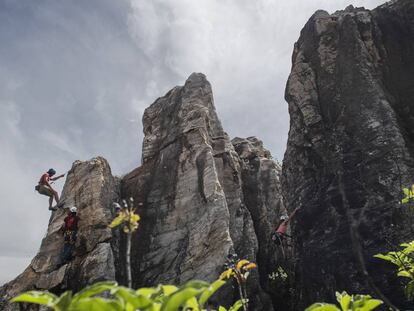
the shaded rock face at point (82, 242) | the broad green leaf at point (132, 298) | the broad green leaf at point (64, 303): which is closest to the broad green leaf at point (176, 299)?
the broad green leaf at point (132, 298)

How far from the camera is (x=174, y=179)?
31734 millimetres

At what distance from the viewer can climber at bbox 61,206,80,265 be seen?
26.6m

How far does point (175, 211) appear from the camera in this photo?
99.1ft

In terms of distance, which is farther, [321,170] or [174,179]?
[174,179]

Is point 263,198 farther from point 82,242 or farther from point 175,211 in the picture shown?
point 82,242

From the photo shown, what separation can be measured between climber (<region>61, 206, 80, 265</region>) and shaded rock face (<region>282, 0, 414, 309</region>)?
1453 cm

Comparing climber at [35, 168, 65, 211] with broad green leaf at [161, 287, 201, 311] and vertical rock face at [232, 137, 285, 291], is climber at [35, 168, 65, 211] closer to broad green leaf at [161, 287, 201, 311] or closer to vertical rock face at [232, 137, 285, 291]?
vertical rock face at [232, 137, 285, 291]

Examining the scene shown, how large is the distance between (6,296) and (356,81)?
2539 cm

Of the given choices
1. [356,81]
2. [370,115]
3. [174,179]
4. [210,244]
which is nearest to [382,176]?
[370,115]

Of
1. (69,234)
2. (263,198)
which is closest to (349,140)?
(69,234)

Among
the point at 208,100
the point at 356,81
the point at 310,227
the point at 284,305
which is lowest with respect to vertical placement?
the point at 284,305

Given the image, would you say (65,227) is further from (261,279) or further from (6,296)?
(261,279)

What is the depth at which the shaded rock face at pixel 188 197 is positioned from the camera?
1083 inches

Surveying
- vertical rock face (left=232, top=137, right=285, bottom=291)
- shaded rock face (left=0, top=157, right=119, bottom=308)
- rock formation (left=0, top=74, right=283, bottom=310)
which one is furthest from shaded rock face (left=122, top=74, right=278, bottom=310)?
shaded rock face (left=0, top=157, right=119, bottom=308)
